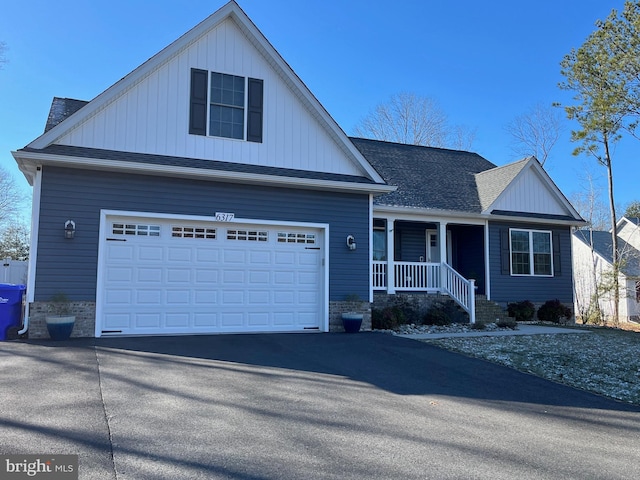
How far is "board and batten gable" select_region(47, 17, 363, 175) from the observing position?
31.1ft

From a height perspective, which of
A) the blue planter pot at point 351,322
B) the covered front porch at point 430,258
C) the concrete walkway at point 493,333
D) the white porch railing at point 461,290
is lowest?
the concrete walkway at point 493,333

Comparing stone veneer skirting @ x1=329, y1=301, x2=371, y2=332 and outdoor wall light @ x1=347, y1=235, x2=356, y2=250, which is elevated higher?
outdoor wall light @ x1=347, y1=235, x2=356, y2=250

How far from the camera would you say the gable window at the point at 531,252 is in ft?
49.9

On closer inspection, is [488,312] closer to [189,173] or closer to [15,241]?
[189,173]

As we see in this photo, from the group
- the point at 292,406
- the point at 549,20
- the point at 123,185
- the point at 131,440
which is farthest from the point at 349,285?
the point at 549,20

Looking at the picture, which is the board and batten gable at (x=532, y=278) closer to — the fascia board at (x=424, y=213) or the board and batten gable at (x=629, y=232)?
the fascia board at (x=424, y=213)

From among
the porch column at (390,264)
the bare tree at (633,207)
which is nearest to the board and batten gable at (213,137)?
the porch column at (390,264)

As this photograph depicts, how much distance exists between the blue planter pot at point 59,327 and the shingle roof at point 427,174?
27.1 feet

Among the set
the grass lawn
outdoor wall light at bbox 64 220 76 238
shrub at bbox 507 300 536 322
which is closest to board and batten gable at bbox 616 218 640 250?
shrub at bbox 507 300 536 322

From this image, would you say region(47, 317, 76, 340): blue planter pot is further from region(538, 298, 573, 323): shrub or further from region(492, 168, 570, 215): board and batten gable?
region(538, 298, 573, 323): shrub

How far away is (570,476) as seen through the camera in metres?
3.31

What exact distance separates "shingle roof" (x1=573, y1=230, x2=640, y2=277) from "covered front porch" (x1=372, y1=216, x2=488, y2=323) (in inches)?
581

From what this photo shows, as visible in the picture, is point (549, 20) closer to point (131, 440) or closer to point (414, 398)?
point (414, 398)

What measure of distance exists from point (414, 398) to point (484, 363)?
263cm
